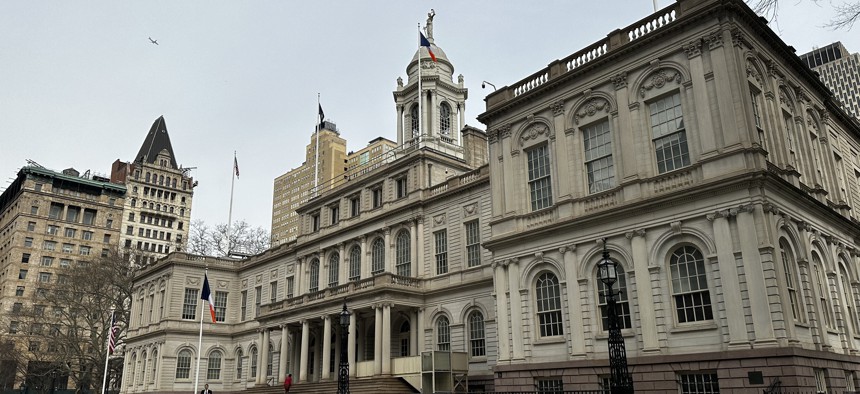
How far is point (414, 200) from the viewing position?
37.6 metres

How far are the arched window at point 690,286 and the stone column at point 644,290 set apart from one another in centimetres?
80

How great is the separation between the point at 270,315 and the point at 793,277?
1232 inches

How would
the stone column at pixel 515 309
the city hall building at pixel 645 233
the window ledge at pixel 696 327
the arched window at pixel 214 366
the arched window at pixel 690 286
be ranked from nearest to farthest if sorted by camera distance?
the city hall building at pixel 645 233
the window ledge at pixel 696 327
the arched window at pixel 690 286
the stone column at pixel 515 309
the arched window at pixel 214 366

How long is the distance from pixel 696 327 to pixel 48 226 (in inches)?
3941

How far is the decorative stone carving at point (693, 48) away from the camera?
2280 cm

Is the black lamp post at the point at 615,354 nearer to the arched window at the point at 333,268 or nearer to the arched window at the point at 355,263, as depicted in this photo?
the arched window at the point at 355,263

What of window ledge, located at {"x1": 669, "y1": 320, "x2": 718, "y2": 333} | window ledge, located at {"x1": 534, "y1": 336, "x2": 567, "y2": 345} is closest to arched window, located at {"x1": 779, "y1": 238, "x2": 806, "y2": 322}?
window ledge, located at {"x1": 669, "y1": 320, "x2": 718, "y2": 333}

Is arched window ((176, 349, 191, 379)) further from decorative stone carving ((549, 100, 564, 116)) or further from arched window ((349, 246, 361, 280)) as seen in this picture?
decorative stone carving ((549, 100, 564, 116))

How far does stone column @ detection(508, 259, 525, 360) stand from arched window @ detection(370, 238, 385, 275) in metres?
13.3

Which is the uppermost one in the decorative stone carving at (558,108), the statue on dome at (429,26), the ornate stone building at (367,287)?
the statue on dome at (429,26)

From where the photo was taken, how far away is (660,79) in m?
23.9

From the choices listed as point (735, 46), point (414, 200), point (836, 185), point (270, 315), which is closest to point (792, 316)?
point (735, 46)

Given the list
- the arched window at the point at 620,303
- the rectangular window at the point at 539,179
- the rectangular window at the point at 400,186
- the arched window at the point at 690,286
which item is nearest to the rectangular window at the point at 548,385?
the arched window at the point at 620,303

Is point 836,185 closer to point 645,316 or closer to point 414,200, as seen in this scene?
point 645,316
